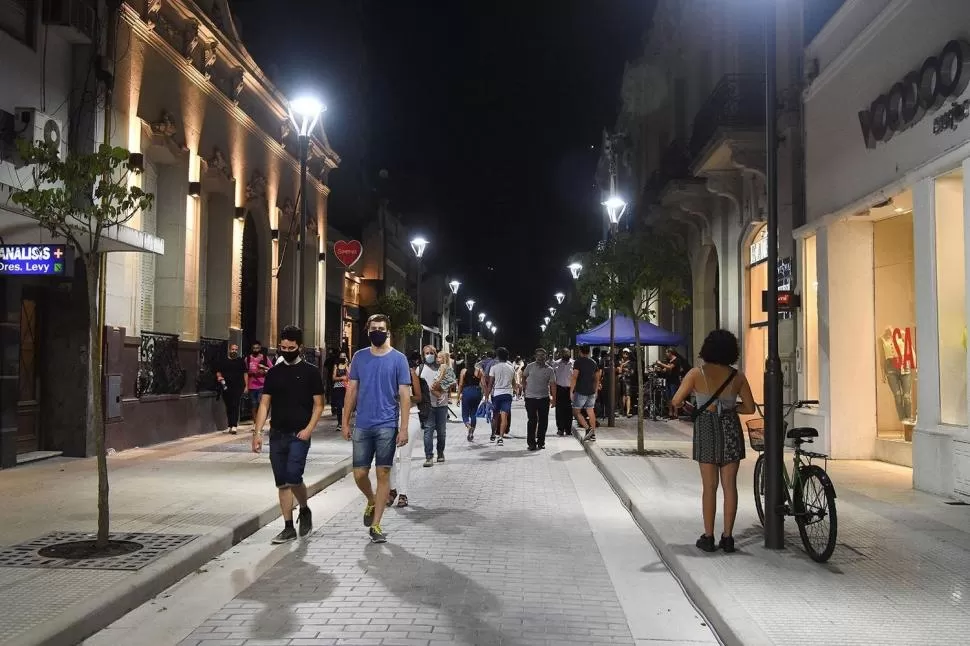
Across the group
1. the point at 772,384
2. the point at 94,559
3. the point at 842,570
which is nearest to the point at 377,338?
the point at 94,559

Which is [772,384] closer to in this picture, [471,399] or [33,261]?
[33,261]

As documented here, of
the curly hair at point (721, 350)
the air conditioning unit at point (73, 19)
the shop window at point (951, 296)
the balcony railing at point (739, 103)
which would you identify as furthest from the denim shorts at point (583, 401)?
the air conditioning unit at point (73, 19)

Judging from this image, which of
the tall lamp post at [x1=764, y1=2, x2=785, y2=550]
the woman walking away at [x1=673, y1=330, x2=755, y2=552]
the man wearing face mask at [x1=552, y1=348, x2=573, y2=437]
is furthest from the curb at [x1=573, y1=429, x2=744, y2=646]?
A: the man wearing face mask at [x1=552, y1=348, x2=573, y2=437]

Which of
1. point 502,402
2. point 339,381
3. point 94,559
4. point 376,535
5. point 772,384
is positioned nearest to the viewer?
point 94,559

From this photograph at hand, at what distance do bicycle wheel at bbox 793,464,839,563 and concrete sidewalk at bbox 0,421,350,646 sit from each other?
4.72 metres

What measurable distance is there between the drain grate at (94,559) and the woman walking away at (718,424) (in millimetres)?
4180

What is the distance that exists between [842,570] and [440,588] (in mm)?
2913

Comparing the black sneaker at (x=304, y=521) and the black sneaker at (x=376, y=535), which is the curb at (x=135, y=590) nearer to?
the black sneaker at (x=304, y=521)

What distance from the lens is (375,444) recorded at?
25.4 feet

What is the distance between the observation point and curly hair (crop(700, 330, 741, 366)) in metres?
7.05

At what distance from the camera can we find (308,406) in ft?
24.9

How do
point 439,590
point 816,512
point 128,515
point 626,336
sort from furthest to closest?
point 626,336
point 128,515
point 816,512
point 439,590

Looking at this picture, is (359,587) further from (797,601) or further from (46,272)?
→ (46,272)

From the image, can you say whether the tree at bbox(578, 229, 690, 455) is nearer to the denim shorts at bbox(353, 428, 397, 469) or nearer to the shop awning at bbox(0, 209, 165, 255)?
the shop awning at bbox(0, 209, 165, 255)
